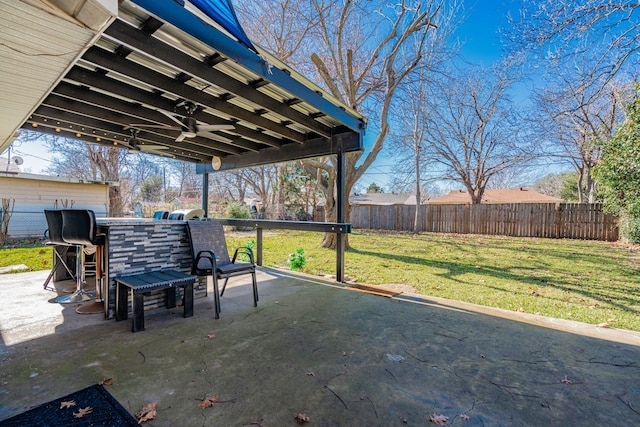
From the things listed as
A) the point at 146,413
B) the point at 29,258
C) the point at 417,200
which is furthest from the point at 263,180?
the point at 146,413

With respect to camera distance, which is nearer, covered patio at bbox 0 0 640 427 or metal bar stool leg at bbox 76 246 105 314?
covered patio at bbox 0 0 640 427

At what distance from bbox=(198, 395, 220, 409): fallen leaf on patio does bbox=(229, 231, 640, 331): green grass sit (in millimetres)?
3424

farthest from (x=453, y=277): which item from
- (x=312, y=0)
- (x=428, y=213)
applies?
(x=428, y=213)

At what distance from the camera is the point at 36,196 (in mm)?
10219

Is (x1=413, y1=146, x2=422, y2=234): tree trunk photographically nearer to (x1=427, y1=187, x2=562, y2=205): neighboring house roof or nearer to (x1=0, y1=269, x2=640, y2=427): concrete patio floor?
(x1=427, y1=187, x2=562, y2=205): neighboring house roof

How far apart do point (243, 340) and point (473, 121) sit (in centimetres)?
1643

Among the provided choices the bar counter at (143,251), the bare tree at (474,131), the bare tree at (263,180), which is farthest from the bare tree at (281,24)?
the bare tree at (263,180)

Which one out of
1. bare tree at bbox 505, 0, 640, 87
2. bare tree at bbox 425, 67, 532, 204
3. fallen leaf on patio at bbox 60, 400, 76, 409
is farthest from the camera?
bare tree at bbox 425, 67, 532, 204

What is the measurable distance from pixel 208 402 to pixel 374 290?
2.96 meters

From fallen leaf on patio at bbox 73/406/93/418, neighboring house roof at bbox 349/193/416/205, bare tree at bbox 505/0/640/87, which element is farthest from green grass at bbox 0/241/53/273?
neighboring house roof at bbox 349/193/416/205

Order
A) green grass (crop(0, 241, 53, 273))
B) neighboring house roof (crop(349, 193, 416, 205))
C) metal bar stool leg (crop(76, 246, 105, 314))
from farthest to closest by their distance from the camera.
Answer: neighboring house roof (crop(349, 193, 416, 205)) → green grass (crop(0, 241, 53, 273)) → metal bar stool leg (crop(76, 246, 105, 314))

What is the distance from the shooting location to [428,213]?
14500 millimetres

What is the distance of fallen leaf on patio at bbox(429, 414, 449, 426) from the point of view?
1574mm

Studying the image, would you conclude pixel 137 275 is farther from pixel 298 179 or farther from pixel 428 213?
pixel 298 179
